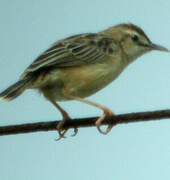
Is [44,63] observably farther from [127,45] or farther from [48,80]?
[127,45]

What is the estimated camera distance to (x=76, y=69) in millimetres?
5527

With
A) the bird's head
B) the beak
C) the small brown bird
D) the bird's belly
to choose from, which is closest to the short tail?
the small brown bird

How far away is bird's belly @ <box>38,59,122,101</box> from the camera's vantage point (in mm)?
5414

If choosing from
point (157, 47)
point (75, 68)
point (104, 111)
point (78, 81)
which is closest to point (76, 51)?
point (75, 68)

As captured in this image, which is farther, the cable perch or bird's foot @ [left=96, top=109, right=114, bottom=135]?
bird's foot @ [left=96, top=109, right=114, bottom=135]

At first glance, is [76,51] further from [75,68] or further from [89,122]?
[89,122]

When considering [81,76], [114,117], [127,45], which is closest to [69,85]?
[81,76]

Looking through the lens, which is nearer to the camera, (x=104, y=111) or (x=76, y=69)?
(x=104, y=111)

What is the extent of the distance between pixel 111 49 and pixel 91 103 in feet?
3.49

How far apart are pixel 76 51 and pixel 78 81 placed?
51 cm

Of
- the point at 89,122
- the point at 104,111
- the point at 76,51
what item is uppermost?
the point at 76,51

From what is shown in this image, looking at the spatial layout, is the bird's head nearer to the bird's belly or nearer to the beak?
the beak

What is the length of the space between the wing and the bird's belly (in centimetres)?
10

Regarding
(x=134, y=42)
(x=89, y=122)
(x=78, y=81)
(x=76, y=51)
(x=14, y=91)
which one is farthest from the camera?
(x=134, y=42)
